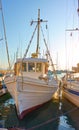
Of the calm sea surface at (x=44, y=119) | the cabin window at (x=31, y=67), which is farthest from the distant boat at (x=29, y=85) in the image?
the calm sea surface at (x=44, y=119)

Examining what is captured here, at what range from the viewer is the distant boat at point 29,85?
1287 cm

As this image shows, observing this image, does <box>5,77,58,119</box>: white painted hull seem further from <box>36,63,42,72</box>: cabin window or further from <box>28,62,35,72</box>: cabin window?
<box>28,62,35,72</box>: cabin window

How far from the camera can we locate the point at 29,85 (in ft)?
43.5

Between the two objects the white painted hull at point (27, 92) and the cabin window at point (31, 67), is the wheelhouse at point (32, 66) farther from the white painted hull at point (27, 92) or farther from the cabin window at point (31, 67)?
the white painted hull at point (27, 92)

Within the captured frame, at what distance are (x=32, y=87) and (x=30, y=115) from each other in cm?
179

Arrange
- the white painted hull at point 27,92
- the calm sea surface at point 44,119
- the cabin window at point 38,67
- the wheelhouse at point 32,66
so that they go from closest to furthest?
1. the calm sea surface at point 44,119
2. the white painted hull at point 27,92
3. the wheelhouse at point 32,66
4. the cabin window at point 38,67

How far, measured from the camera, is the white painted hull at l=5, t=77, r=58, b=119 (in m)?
12.8

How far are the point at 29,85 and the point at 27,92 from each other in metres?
0.44

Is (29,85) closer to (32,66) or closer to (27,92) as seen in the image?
(27,92)

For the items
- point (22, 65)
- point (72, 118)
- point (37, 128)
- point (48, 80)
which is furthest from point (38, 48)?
point (37, 128)

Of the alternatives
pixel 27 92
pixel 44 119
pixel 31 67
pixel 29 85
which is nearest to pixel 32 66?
pixel 31 67

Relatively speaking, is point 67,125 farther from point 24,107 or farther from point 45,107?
point 45,107

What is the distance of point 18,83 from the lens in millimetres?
12672

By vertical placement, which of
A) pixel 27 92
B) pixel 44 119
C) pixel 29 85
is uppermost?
pixel 29 85
